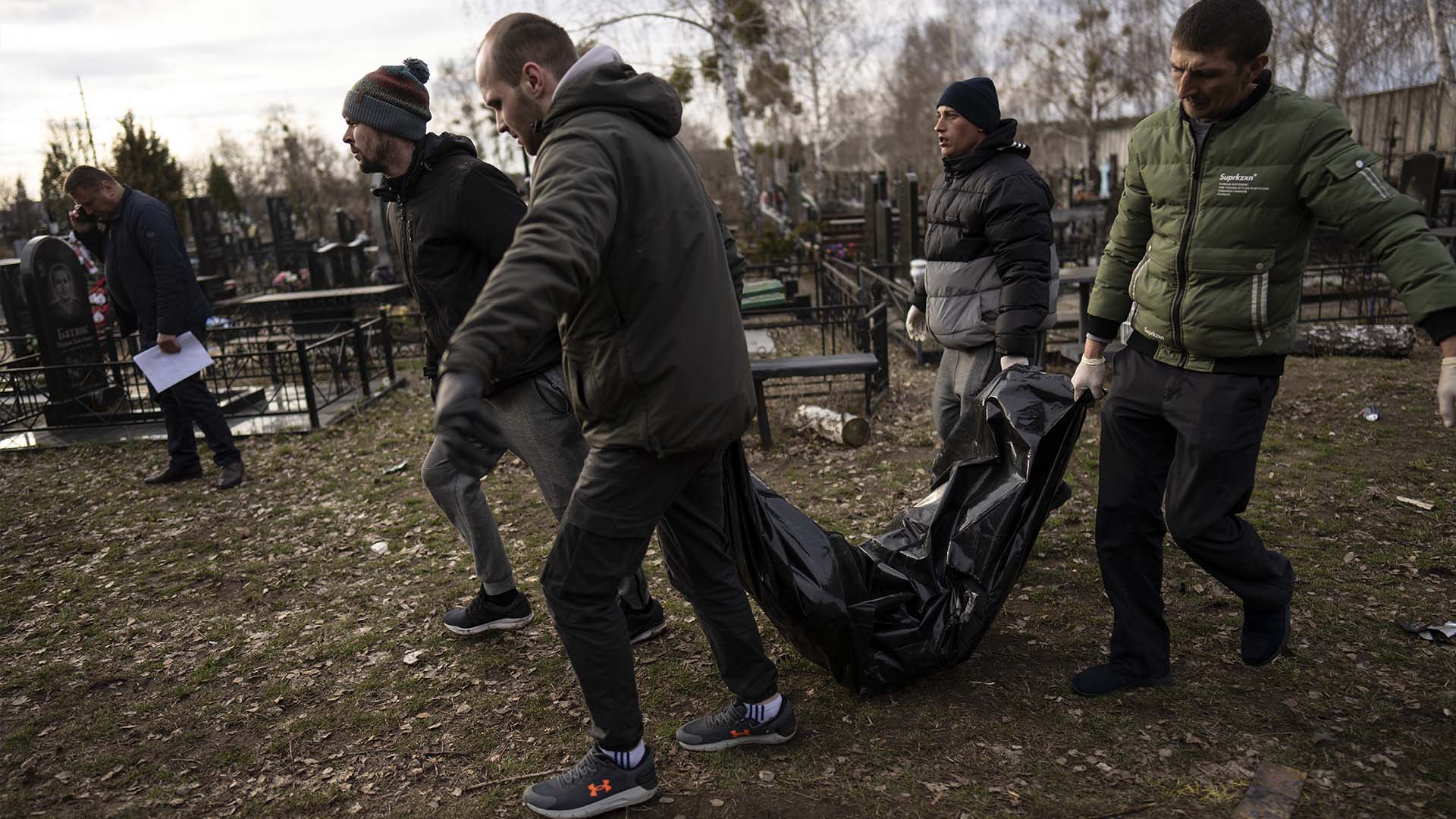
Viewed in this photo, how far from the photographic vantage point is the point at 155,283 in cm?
574

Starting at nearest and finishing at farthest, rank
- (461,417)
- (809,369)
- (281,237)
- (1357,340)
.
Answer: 1. (461,417)
2. (809,369)
3. (1357,340)
4. (281,237)

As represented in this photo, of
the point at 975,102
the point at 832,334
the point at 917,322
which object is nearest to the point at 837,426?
the point at 917,322

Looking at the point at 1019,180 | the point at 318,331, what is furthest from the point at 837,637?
the point at 318,331

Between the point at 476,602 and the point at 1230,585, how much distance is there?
262cm

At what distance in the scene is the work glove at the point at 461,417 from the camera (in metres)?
1.57

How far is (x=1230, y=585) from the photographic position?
8.78 feet

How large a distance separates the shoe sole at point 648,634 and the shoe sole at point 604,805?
1.03 metres

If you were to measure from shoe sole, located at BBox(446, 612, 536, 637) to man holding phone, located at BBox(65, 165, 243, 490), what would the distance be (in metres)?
3.27

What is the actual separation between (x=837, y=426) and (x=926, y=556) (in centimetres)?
315

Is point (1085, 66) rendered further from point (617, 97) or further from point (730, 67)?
point (617, 97)

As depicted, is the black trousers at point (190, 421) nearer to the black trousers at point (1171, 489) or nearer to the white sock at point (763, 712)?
the white sock at point (763, 712)

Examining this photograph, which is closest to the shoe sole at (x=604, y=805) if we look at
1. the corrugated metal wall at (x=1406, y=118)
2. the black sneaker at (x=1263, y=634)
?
the black sneaker at (x=1263, y=634)

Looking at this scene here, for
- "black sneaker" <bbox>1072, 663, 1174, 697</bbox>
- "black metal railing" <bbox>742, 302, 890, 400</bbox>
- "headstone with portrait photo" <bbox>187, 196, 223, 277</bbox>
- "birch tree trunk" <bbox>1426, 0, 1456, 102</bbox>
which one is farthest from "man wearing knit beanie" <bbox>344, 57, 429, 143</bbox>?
"birch tree trunk" <bbox>1426, 0, 1456, 102</bbox>

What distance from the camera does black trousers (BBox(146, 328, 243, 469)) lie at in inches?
234
